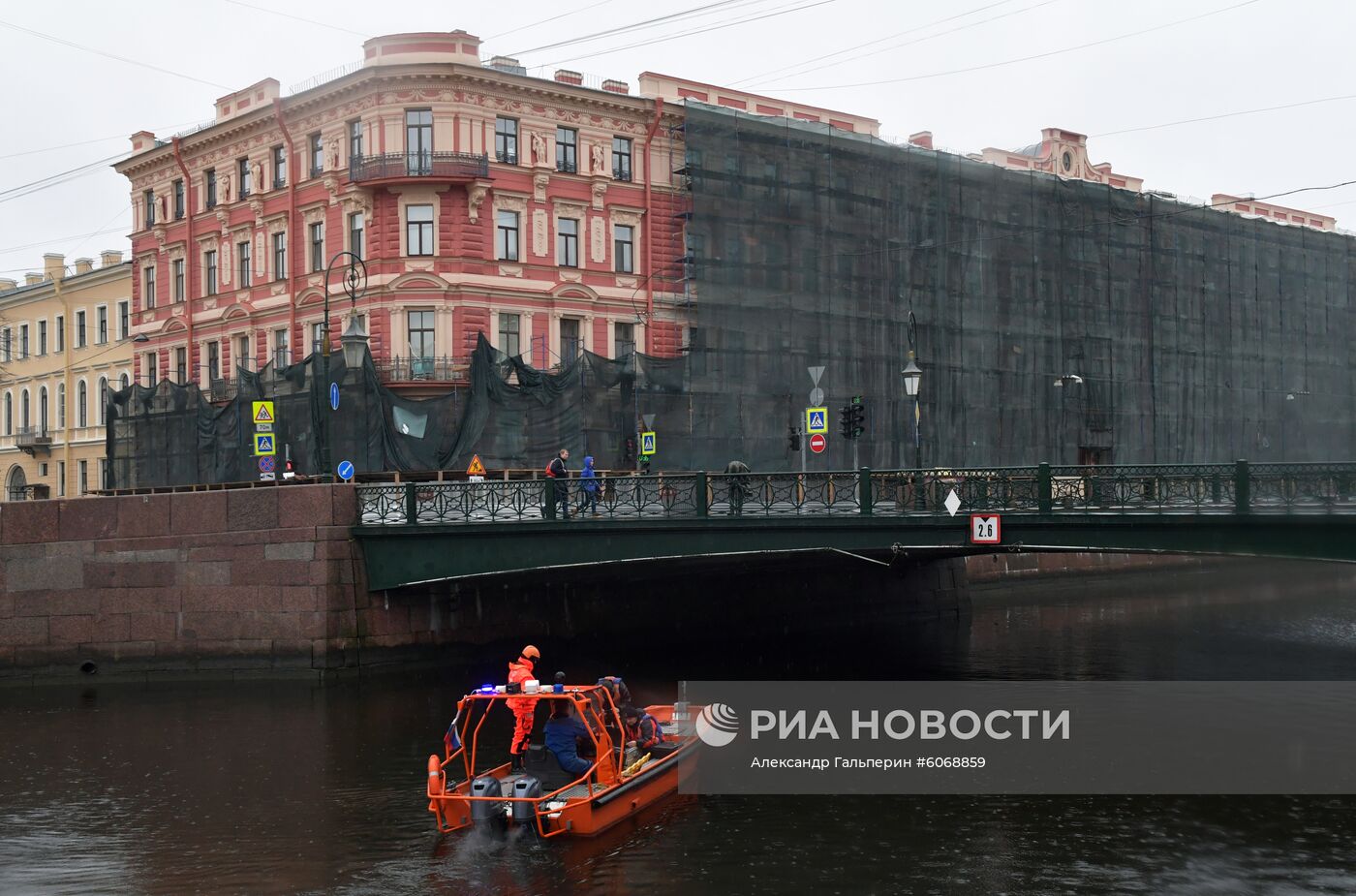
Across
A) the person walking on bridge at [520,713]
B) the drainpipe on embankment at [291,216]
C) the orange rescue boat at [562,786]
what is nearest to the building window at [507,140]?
the drainpipe on embankment at [291,216]

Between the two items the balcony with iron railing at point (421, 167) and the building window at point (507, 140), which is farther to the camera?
the building window at point (507, 140)

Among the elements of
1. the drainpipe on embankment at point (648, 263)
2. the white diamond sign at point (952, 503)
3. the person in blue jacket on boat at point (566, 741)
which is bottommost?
the person in blue jacket on boat at point (566, 741)

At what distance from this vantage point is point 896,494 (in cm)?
2198

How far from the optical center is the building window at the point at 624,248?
44.2 m

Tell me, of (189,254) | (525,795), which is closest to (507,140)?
(189,254)

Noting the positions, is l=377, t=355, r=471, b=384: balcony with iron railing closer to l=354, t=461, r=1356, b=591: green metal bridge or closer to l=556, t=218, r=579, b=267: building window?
l=556, t=218, r=579, b=267: building window

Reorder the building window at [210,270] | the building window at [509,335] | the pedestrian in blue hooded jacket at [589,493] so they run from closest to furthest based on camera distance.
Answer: the pedestrian in blue hooded jacket at [589,493] < the building window at [509,335] < the building window at [210,270]

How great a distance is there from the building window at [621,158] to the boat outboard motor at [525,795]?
102ft

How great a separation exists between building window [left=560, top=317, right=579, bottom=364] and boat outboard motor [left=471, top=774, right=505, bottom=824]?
27.4 metres

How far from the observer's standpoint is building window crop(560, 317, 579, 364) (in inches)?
1681

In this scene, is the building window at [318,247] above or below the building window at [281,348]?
above

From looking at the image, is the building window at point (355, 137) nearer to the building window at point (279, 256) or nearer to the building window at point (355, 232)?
the building window at point (355, 232)

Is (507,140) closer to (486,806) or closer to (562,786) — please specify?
(562,786)

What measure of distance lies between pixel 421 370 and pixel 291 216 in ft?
28.3
